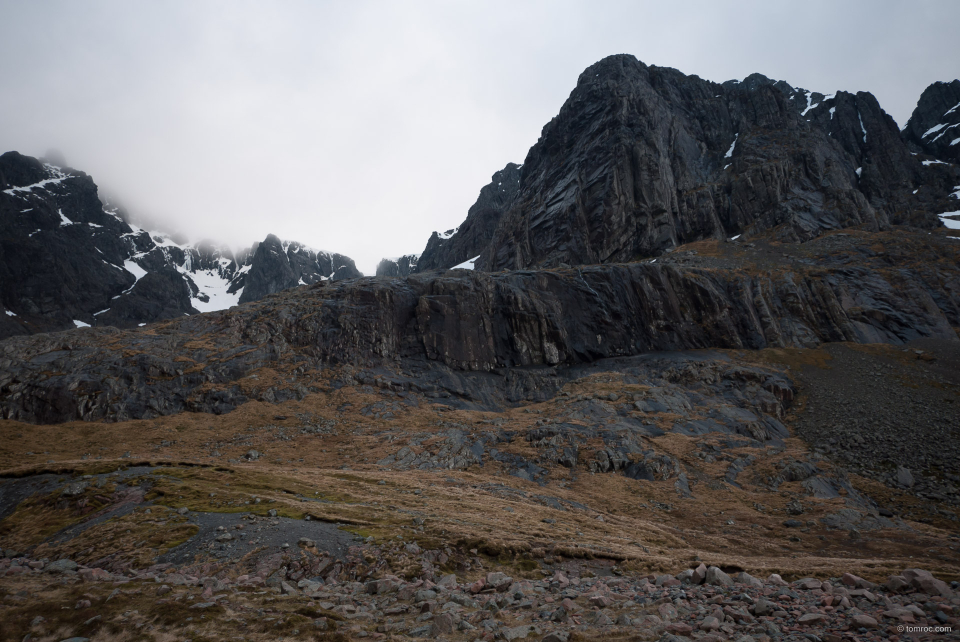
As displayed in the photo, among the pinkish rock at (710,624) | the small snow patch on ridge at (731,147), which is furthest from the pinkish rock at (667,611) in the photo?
the small snow patch on ridge at (731,147)

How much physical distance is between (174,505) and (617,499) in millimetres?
27653

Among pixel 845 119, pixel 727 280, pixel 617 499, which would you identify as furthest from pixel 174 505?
pixel 845 119

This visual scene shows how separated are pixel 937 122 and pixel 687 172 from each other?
120319 mm

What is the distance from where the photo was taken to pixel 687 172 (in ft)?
390

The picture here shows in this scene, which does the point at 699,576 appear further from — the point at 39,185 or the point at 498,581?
the point at 39,185

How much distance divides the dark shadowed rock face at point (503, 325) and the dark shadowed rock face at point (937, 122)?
101318mm

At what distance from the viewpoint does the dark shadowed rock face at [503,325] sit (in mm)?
48062

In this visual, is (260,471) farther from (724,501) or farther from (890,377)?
(890,377)

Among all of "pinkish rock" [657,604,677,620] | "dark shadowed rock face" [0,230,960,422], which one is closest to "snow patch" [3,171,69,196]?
"dark shadowed rock face" [0,230,960,422]

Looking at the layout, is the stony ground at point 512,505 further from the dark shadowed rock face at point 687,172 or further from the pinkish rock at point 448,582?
the dark shadowed rock face at point 687,172

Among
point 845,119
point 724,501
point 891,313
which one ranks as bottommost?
point 724,501

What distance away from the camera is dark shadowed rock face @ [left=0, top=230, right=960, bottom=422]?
Result: 4806 centimetres

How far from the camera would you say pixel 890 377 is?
168 ft

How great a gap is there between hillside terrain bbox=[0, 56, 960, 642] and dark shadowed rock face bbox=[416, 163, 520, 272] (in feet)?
148
